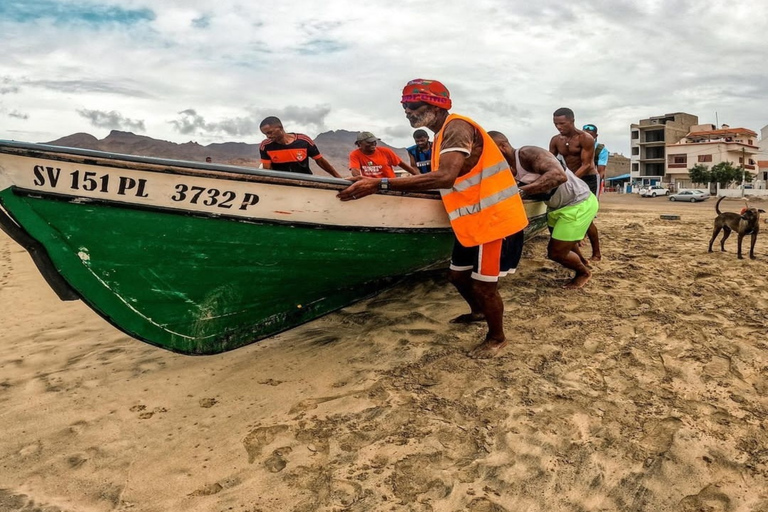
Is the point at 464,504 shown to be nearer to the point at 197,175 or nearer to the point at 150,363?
the point at 197,175

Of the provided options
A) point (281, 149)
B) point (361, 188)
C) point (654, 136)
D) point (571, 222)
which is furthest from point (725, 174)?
point (361, 188)

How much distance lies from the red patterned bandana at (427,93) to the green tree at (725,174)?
44257 mm

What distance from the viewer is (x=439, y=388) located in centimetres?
287

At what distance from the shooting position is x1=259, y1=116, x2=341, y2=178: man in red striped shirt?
197 inches

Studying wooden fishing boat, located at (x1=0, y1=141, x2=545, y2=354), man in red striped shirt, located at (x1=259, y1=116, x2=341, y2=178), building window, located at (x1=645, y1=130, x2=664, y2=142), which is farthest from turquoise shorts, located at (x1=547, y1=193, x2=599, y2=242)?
building window, located at (x1=645, y1=130, x2=664, y2=142)

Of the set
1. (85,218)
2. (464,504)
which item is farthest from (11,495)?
(464,504)

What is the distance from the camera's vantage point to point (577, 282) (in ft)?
14.5

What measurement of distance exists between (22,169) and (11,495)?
1.56 metres

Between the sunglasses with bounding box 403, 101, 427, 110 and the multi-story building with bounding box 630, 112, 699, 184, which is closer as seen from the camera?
the sunglasses with bounding box 403, 101, 427, 110

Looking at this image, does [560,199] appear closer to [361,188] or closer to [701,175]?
[361,188]

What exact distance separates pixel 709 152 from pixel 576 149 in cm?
4858

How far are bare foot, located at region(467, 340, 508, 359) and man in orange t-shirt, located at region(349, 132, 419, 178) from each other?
8.99 ft

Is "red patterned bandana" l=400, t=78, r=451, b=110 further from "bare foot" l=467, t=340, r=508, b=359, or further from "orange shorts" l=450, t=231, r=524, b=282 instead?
"bare foot" l=467, t=340, r=508, b=359

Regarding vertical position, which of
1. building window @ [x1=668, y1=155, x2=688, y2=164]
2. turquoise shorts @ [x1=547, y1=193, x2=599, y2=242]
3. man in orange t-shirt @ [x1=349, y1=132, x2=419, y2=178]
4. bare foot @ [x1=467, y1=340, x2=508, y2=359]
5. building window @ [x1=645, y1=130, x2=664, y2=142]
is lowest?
bare foot @ [x1=467, y1=340, x2=508, y2=359]
